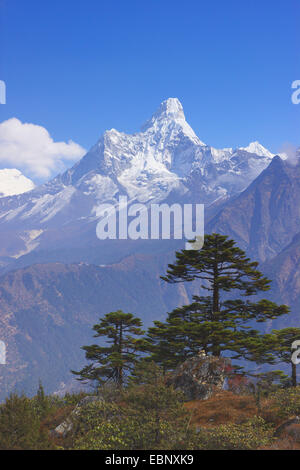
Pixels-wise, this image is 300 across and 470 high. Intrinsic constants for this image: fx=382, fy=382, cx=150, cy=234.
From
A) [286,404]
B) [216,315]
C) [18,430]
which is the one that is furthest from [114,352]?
[18,430]

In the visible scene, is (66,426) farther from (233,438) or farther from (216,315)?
(216,315)

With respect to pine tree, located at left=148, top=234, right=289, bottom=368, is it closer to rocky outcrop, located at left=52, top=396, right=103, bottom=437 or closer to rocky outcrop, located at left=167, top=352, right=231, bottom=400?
rocky outcrop, located at left=167, top=352, right=231, bottom=400

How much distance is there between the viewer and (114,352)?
120 feet

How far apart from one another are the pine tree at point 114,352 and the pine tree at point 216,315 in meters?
2.52

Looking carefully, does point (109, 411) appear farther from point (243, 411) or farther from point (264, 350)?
point (264, 350)

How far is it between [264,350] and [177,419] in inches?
555

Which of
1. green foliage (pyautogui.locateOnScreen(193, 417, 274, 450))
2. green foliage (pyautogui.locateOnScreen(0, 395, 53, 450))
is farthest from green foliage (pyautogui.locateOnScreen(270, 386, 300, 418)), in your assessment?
green foliage (pyautogui.locateOnScreen(0, 395, 53, 450))

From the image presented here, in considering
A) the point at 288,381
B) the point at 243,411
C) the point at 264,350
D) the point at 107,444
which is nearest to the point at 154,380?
the point at 107,444

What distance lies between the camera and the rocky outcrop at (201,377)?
2917 cm

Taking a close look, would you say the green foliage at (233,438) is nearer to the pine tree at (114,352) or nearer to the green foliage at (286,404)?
the green foliage at (286,404)

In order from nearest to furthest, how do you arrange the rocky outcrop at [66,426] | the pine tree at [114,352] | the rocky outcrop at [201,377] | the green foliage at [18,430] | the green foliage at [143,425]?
the green foliage at [18,430] → the green foliage at [143,425] → the rocky outcrop at [66,426] → the rocky outcrop at [201,377] → the pine tree at [114,352]

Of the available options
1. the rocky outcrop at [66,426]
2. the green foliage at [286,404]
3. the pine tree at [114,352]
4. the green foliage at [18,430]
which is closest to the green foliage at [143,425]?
the rocky outcrop at [66,426]

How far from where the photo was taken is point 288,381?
46.4 metres

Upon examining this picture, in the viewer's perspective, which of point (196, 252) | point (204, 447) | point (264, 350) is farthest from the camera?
point (196, 252)
